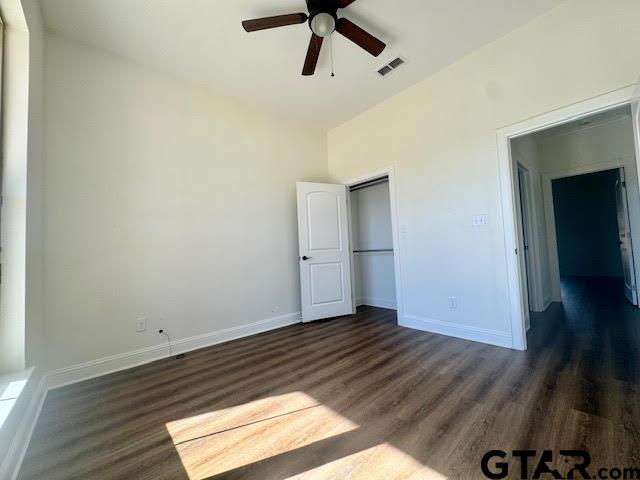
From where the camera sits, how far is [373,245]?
14.7 feet

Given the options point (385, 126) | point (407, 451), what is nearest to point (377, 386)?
point (407, 451)

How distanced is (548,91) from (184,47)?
3.31 meters

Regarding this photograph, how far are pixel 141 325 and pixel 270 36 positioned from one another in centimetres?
296

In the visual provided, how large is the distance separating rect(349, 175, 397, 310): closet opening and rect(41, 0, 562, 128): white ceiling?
1.75 meters

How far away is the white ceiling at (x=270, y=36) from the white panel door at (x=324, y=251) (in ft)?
4.58

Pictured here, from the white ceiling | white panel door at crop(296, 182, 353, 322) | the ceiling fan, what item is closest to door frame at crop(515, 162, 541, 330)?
the white ceiling

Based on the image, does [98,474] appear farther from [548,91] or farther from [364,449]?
[548,91]

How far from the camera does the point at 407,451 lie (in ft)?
4.06

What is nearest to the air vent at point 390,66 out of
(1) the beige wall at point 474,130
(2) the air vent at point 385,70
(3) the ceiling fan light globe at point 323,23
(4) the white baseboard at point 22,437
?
(2) the air vent at point 385,70

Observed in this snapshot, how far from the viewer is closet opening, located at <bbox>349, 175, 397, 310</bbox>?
424 centimetres

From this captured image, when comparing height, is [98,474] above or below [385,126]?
below

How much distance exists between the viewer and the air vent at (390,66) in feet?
8.70

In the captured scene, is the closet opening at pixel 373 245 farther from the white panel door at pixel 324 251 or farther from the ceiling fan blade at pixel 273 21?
the ceiling fan blade at pixel 273 21

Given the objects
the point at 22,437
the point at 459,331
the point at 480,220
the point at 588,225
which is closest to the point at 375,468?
the point at 22,437
